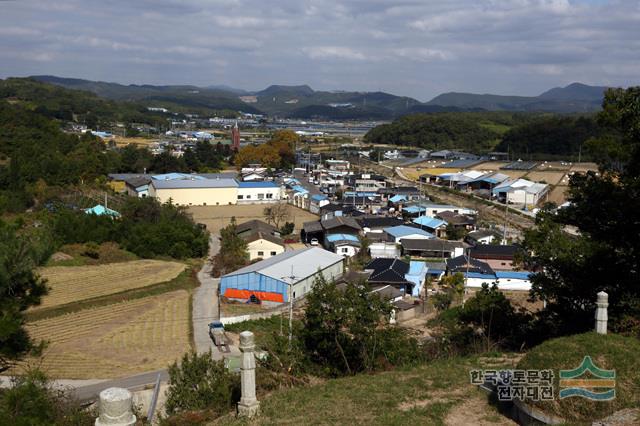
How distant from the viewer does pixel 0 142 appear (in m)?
22.2

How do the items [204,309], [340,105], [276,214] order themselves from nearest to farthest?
1. [204,309]
2. [276,214]
3. [340,105]

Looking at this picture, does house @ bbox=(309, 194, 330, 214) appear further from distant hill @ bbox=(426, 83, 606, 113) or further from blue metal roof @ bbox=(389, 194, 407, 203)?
distant hill @ bbox=(426, 83, 606, 113)

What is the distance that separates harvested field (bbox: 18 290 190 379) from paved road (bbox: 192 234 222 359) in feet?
0.49

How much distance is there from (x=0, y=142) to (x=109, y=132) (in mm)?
19448

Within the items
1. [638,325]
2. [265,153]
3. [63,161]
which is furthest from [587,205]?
[265,153]

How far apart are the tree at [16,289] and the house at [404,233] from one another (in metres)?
9.21

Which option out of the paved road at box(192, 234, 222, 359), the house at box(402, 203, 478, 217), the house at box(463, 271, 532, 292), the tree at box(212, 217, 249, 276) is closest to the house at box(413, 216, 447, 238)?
the house at box(402, 203, 478, 217)

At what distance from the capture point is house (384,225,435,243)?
1414cm

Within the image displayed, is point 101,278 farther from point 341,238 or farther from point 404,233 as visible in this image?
point 404,233

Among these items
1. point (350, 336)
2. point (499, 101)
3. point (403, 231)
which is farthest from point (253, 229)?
point (499, 101)

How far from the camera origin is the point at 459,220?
1612cm

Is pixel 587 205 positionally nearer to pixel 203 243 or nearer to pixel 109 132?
pixel 203 243

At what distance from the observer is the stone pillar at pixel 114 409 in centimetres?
192

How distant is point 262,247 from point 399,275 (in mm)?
3606
